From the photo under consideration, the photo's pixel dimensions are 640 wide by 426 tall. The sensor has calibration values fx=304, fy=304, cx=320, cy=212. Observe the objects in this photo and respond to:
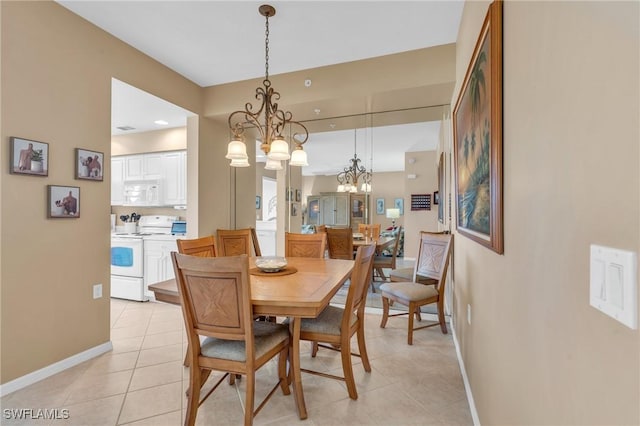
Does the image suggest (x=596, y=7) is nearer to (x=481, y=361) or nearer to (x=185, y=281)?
(x=481, y=361)

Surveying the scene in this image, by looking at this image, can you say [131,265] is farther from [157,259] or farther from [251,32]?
[251,32]

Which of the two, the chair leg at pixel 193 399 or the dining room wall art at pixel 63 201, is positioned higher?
the dining room wall art at pixel 63 201

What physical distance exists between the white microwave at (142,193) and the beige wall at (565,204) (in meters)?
4.67

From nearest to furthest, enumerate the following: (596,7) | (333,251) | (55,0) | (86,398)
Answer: (596,7), (86,398), (55,0), (333,251)

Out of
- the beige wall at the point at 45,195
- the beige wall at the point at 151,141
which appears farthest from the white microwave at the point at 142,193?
the beige wall at the point at 45,195

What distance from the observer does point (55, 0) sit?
7.50 feet

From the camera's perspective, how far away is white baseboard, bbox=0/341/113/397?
6.63 ft

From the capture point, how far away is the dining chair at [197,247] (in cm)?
237

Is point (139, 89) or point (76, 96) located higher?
point (139, 89)

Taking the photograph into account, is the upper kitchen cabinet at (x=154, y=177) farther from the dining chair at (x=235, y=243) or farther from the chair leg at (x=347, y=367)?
the chair leg at (x=347, y=367)

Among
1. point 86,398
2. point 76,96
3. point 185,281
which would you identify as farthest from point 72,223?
point 185,281

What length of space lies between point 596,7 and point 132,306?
15.4 feet

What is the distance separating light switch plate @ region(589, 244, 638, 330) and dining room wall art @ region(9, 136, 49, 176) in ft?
9.84

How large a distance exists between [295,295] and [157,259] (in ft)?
10.5
